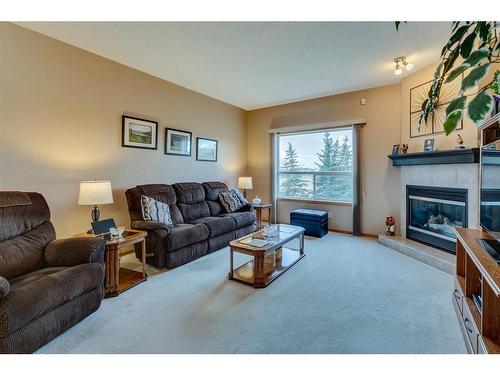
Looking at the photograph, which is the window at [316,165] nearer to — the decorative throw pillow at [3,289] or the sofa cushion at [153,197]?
the sofa cushion at [153,197]

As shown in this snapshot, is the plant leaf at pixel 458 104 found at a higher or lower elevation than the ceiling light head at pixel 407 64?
lower

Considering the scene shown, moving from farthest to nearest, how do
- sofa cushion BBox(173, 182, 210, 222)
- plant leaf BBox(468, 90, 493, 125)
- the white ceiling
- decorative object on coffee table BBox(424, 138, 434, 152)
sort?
sofa cushion BBox(173, 182, 210, 222) < decorative object on coffee table BBox(424, 138, 434, 152) < the white ceiling < plant leaf BBox(468, 90, 493, 125)

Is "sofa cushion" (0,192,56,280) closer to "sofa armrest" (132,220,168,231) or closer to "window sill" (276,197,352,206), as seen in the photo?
"sofa armrest" (132,220,168,231)

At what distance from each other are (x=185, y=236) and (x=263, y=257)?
107cm

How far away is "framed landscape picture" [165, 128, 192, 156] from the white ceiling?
31.8 inches

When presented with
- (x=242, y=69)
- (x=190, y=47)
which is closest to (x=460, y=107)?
(x=190, y=47)

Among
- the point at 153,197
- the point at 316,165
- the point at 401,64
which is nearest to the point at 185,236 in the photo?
the point at 153,197

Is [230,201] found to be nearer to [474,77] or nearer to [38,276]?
[38,276]

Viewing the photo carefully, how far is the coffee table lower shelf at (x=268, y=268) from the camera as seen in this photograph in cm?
250

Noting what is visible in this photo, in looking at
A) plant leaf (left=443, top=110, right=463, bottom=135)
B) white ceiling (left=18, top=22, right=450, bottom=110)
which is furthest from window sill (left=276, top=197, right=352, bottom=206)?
plant leaf (left=443, top=110, right=463, bottom=135)

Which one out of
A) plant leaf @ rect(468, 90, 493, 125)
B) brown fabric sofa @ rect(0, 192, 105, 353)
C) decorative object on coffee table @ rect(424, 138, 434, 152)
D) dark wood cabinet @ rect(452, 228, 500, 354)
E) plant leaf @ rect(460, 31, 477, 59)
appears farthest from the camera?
decorative object on coffee table @ rect(424, 138, 434, 152)

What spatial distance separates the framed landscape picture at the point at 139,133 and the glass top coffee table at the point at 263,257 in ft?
6.82

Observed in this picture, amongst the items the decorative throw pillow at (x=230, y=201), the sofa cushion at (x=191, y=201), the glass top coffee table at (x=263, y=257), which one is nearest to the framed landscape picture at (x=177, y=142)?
the sofa cushion at (x=191, y=201)

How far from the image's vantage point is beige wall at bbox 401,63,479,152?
9.75 ft
